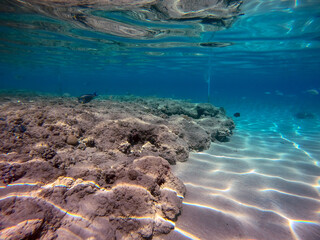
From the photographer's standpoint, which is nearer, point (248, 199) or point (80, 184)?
point (80, 184)

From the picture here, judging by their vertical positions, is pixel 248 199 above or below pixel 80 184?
below

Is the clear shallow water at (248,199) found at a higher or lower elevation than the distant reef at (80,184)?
lower

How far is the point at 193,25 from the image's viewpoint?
13156mm

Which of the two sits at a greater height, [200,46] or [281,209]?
[200,46]

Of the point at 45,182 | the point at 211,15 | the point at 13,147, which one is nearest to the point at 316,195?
the point at 45,182

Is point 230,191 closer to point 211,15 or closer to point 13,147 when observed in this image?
point 13,147

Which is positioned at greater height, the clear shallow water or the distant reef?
the distant reef

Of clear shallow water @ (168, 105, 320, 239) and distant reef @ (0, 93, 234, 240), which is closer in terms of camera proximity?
distant reef @ (0, 93, 234, 240)

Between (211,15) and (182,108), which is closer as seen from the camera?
(182,108)

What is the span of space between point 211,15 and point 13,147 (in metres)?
13.1

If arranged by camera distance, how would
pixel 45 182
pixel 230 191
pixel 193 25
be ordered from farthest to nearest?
pixel 193 25 < pixel 230 191 < pixel 45 182

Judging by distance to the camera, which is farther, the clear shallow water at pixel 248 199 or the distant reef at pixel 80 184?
the clear shallow water at pixel 248 199

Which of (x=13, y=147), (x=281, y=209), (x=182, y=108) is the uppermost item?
(x=13, y=147)

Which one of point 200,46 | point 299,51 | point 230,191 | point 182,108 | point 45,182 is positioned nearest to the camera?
point 45,182
